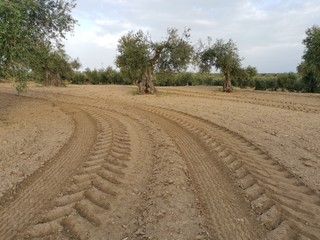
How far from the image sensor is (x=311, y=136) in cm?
1208

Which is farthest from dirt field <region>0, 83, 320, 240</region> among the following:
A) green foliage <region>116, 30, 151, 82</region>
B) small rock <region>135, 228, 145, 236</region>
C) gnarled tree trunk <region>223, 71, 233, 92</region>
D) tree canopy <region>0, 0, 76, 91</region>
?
gnarled tree trunk <region>223, 71, 233, 92</region>

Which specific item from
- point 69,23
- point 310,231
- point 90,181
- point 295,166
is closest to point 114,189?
point 90,181

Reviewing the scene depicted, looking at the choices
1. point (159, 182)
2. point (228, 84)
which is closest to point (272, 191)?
point (159, 182)

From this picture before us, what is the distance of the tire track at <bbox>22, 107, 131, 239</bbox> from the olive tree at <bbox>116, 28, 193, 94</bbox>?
2077 centimetres

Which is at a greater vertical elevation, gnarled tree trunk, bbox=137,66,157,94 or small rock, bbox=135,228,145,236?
gnarled tree trunk, bbox=137,66,157,94

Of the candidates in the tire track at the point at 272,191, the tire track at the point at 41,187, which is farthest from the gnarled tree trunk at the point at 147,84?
the tire track at the point at 272,191

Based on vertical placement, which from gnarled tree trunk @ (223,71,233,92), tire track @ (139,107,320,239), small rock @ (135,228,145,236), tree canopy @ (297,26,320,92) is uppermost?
tree canopy @ (297,26,320,92)

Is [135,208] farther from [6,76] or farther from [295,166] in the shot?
[6,76]

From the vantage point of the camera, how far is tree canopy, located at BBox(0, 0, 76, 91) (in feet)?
41.2

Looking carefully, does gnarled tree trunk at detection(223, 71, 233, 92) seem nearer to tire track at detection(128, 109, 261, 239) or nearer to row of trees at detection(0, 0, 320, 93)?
row of trees at detection(0, 0, 320, 93)

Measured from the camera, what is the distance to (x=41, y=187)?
23.4 ft

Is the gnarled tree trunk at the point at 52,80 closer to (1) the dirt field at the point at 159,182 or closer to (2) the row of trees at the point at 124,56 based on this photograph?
(2) the row of trees at the point at 124,56

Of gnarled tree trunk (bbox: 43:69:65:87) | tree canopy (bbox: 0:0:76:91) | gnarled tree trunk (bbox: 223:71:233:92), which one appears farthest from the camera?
gnarled tree trunk (bbox: 43:69:65:87)

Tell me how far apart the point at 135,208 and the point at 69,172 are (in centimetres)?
255
